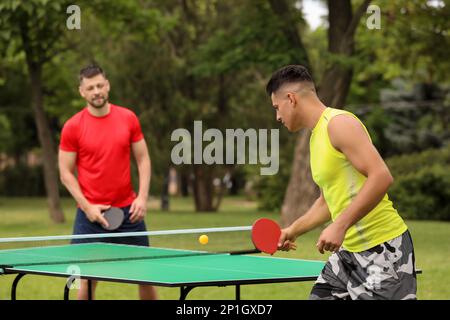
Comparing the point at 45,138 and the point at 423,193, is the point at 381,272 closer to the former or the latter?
the point at 45,138

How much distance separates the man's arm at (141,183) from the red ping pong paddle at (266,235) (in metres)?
3.21

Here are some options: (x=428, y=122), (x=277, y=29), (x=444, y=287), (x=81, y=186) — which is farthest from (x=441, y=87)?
(x=81, y=186)

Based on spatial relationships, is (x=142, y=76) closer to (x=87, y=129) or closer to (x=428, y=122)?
(x=428, y=122)

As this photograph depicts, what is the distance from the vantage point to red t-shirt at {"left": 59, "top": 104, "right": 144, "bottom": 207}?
917 centimetres

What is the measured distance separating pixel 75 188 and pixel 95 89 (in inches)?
35.4

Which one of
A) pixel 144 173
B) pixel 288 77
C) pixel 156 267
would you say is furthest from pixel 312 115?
pixel 144 173

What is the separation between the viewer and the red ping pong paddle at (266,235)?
5.97 m

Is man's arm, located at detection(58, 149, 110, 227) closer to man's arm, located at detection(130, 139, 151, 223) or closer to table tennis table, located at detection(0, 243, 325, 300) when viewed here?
man's arm, located at detection(130, 139, 151, 223)

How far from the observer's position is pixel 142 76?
99.6 feet

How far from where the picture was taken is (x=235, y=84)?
31.7 metres

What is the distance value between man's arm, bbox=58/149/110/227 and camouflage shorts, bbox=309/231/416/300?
3.67m

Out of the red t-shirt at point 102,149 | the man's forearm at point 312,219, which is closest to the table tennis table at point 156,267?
the man's forearm at point 312,219

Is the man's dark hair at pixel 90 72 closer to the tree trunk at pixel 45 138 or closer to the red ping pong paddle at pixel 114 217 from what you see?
the red ping pong paddle at pixel 114 217
